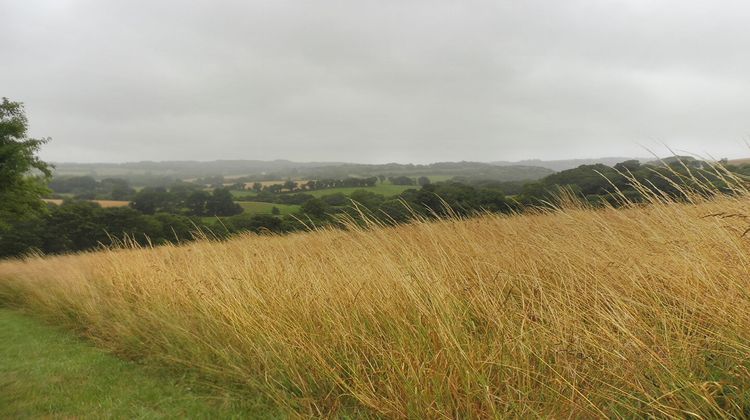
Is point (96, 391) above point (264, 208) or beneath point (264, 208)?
above

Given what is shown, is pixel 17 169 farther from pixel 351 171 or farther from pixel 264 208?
pixel 351 171

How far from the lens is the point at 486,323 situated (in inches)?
107

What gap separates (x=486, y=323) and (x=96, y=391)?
11.4 feet

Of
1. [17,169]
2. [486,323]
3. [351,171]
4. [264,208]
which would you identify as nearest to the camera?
[486,323]

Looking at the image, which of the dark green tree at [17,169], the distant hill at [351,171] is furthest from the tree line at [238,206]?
the distant hill at [351,171]

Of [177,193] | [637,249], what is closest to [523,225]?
[637,249]

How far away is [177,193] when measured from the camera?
47.9 m

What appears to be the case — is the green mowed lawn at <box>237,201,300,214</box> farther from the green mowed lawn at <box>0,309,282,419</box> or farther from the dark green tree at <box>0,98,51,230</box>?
the green mowed lawn at <box>0,309,282,419</box>

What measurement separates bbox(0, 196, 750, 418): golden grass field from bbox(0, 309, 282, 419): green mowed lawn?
0.18 m

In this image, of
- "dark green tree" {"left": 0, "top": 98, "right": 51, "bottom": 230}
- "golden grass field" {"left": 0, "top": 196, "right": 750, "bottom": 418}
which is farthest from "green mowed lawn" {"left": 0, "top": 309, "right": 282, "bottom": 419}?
"dark green tree" {"left": 0, "top": 98, "right": 51, "bottom": 230}

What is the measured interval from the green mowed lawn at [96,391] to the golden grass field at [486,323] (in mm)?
185

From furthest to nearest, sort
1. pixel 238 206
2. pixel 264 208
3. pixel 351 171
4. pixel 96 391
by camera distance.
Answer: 1. pixel 351 171
2. pixel 238 206
3. pixel 264 208
4. pixel 96 391

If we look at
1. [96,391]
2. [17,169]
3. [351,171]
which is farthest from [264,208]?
[351,171]

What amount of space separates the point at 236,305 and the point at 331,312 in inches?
48.0
